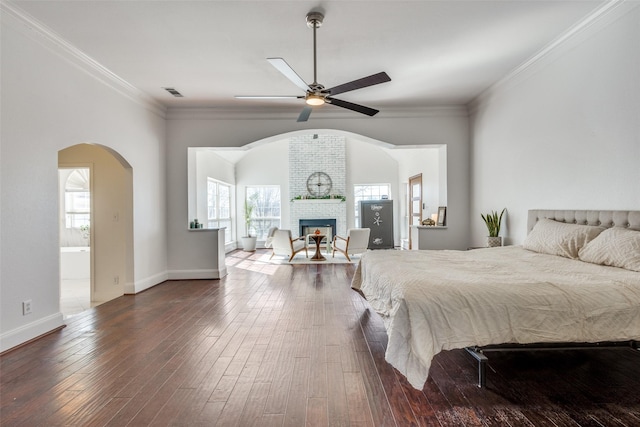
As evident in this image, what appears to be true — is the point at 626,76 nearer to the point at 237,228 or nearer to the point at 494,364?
the point at 494,364

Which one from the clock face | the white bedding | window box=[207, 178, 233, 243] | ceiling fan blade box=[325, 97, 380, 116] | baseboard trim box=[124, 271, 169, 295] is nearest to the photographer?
the white bedding

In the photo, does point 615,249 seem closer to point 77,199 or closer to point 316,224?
point 316,224

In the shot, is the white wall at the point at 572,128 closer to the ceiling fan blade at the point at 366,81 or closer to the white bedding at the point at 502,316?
the white bedding at the point at 502,316

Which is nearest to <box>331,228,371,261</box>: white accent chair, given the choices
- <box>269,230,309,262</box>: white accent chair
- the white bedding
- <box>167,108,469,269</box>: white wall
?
<box>269,230,309,262</box>: white accent chair

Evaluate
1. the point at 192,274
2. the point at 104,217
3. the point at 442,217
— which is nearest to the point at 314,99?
the point at 442,217

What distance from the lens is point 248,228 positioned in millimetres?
10422

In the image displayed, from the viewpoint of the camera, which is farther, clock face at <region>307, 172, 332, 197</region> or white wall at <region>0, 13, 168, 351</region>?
clock face at <region>307, 172, 332, 197</region>

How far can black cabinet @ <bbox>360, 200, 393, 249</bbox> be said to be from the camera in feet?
32.5

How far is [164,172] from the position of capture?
558 centimetres

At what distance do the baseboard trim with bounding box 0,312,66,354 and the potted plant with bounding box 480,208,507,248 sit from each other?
507 cm

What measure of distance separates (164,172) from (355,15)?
4001mm

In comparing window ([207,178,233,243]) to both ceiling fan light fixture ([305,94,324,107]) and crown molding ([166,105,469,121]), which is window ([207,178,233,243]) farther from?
ceiling fan light fixture ([305,94,324,107])

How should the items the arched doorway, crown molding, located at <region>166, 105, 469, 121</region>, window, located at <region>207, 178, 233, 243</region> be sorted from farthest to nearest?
window, located at <region>207, 178, 233, 243</region>
crown molding, located at <region>166, 105, 469, 121</region>
the arched doorway

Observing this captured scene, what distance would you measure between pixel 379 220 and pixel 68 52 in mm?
8001
